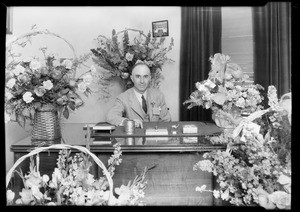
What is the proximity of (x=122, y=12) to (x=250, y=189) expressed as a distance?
12.0 feet

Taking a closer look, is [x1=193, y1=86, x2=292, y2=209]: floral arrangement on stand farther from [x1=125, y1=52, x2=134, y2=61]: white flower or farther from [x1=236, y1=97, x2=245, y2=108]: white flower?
[x1=125, y1=52, x2=134, y2=61]: white flower

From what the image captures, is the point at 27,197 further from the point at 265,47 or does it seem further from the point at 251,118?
the point at 265,47

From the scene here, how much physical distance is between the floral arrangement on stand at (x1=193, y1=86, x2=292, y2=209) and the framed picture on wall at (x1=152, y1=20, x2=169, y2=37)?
319 cm

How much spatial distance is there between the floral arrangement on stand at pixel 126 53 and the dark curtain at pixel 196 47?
25 cm

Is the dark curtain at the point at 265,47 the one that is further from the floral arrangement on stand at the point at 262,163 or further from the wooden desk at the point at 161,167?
the floral arrangement on stand at the point at 262,163

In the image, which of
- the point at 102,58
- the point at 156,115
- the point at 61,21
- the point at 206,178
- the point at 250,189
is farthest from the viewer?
the point at 61,21

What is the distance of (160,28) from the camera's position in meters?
4.83

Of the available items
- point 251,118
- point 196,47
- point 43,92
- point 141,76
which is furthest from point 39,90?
point 196,47

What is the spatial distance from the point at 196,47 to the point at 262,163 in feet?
10.6

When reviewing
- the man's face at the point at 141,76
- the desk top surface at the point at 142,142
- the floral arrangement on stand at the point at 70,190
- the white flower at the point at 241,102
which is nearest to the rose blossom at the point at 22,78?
the desk top surface at the point at 142,142

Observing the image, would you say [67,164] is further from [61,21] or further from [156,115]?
[61,21]

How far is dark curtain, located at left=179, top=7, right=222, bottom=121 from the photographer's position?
4539 millimetres

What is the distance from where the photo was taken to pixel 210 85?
2.77m
